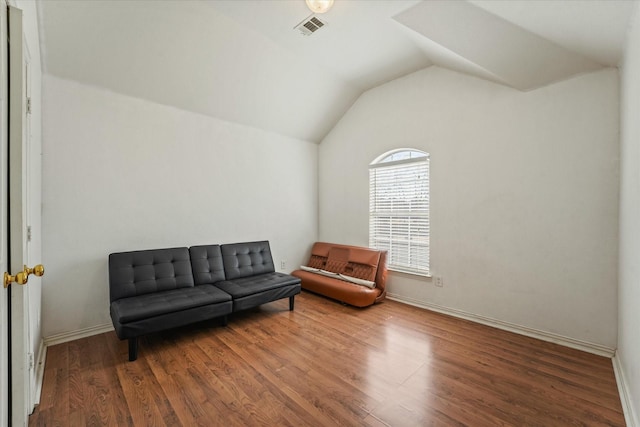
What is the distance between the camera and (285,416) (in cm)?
179

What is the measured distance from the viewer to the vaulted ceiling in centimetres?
225

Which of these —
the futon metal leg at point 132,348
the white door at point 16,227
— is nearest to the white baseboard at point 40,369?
the futon metal leg at point 132,348

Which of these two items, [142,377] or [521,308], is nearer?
[142,377]

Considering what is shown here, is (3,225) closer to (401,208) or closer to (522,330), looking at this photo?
(401,208)

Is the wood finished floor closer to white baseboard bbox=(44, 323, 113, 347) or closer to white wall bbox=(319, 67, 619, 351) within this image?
white baseboard bbox=(44, 323, 113, 347)

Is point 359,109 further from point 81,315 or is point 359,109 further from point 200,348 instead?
point 81,315

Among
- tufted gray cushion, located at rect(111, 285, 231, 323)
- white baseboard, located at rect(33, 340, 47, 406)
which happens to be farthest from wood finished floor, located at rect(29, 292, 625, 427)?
tufted gray cushion, located at rect(111, 285, 231, 323)

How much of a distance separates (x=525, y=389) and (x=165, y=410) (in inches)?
96.8

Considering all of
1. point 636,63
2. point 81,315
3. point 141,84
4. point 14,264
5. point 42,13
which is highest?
point 42,13

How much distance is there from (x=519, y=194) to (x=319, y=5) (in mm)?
2685

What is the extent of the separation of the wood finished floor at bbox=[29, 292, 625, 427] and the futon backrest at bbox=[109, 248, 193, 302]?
1.58 ft

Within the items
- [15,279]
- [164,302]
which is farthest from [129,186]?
[15,279]

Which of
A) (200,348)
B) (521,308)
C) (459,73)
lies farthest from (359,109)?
(200,348)

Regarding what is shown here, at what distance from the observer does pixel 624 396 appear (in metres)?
1.94
